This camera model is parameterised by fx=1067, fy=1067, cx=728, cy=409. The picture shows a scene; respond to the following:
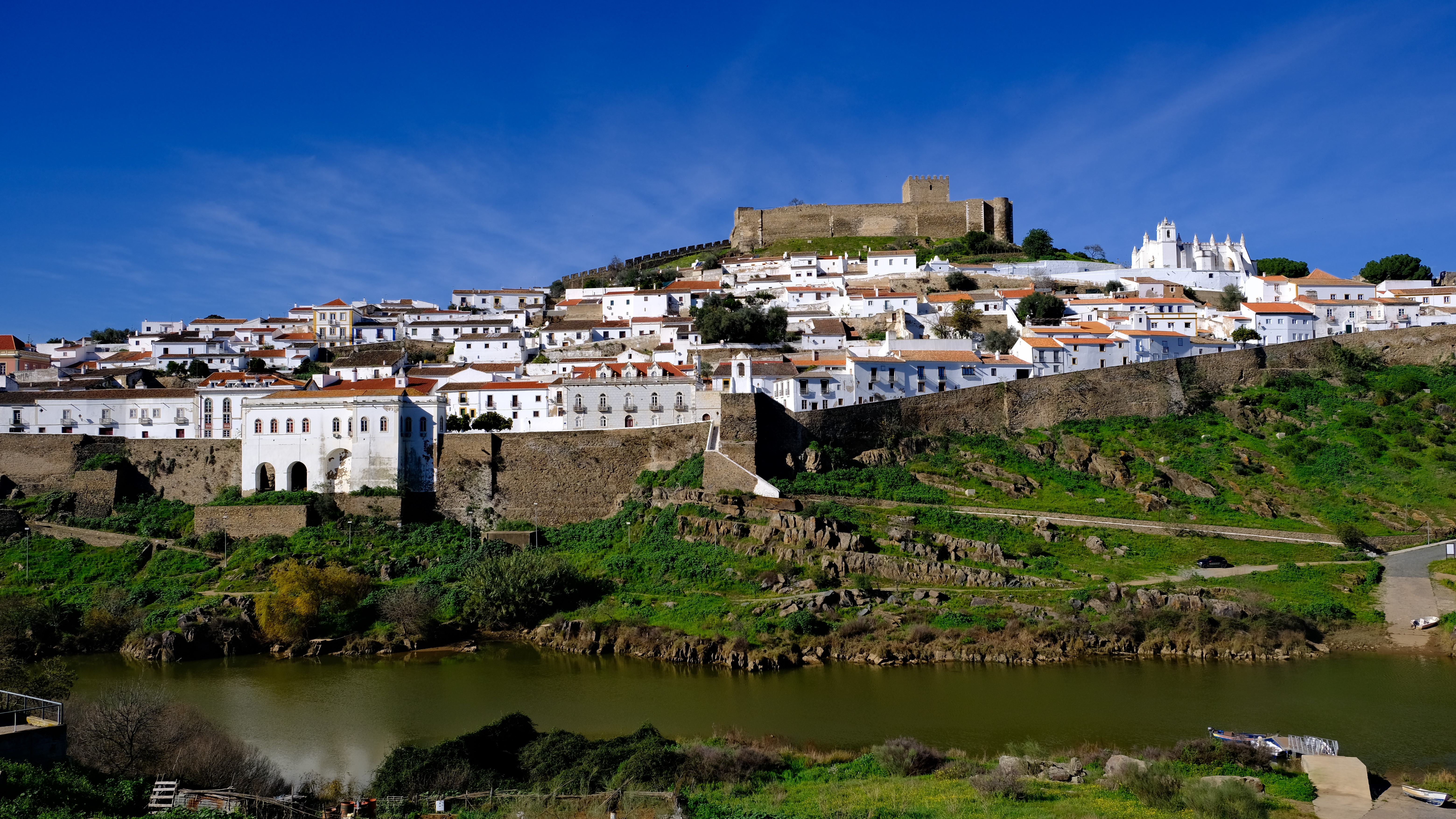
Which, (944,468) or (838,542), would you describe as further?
(944,468)

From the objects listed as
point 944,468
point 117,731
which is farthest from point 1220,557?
point 117,731

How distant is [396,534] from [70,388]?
1801cm

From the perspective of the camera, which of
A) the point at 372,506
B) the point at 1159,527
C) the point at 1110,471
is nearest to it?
the point at 1159,527

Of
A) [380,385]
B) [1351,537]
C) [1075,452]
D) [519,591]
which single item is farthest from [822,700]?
[380,385]

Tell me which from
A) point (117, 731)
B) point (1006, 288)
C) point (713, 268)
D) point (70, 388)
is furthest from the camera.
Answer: point (713, 268)

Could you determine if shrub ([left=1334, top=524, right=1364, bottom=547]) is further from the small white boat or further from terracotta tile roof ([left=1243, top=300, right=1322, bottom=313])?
terracotta tile roof ([left=1243, top=300, right=1322, bottom=313])

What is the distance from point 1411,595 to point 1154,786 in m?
17.2

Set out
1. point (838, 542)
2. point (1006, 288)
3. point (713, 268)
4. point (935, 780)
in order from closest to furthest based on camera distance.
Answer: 1. point (935, 780)
2. point (838, 542)
3. point (1006, 288)
4. point (713, 268)

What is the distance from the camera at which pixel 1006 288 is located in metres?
57.2

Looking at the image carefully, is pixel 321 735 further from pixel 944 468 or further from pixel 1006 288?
pixel 1006 288

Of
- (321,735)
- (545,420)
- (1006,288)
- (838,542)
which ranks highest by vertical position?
(1006,288)

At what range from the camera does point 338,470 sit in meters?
34.8

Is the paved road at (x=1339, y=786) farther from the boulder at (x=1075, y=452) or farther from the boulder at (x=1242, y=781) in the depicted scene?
the boulder at (x=1075, y=452)

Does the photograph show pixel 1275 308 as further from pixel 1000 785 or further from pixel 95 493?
pixel 95 493
